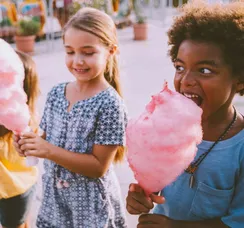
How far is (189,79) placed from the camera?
1.30 metres

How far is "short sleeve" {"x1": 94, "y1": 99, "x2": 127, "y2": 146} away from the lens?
183 centimetres

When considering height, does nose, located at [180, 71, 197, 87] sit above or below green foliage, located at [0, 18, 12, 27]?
above

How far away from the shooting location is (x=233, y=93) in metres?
1.41

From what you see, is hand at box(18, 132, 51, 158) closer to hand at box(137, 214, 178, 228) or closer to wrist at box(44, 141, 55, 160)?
wrist at box(44, 141, 55, 160)

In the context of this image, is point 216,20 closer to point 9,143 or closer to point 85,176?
point 85,176

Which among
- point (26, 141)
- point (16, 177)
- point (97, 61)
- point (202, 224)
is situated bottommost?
point (16, 177)

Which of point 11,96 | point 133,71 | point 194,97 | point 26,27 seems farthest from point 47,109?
point 26,27

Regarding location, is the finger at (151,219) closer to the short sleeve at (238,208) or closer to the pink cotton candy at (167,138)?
the pink cotton candy at (167,138)

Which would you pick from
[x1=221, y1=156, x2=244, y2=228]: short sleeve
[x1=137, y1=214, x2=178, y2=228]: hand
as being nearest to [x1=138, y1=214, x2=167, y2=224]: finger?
[x1=137, y1=214, x2=178, y2=228]: hand

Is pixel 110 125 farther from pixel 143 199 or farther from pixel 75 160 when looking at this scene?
pixel 143 199

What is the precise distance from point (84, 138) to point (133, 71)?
585 centimetres

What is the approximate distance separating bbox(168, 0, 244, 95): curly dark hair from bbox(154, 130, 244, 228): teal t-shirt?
255 millimetres

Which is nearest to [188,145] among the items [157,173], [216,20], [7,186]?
[157,173]

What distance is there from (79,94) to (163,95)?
0.74 metres
